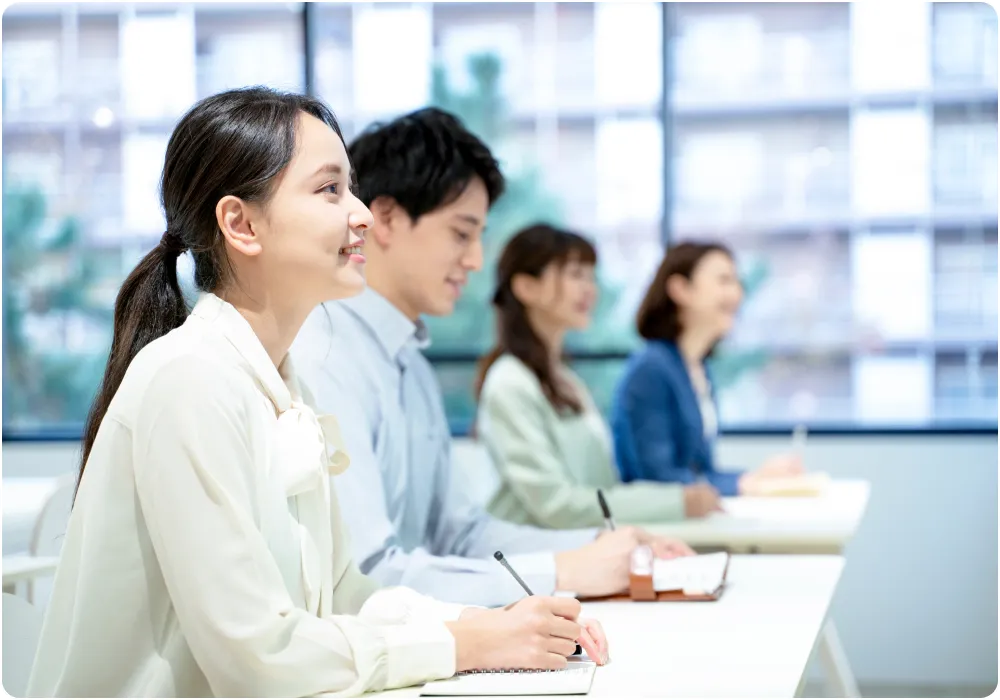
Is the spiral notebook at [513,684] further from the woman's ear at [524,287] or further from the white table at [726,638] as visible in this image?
the woman's ear at [524,287]

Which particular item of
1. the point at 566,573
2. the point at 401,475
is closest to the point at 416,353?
the point at 401,475

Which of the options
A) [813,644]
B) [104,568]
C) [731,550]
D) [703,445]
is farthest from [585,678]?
[703,445]

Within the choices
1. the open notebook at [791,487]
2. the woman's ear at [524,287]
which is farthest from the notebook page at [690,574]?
the woman's ear at [524,287]

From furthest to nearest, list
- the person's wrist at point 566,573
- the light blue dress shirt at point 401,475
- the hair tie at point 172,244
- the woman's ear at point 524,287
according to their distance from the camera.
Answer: the woman's ear at point 524,287, the person's wrist at point 566,573, the light blue dress shirt at point 401,475, the hair tie at point 172,244

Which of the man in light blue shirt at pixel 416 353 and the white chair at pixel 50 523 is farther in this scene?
the white chair at pixel 50 523

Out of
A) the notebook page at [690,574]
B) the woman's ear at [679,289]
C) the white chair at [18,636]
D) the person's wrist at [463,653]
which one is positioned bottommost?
the white chair at [18,636]

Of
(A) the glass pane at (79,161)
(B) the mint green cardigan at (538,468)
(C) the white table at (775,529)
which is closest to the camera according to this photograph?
(C) the white table at (775,529)

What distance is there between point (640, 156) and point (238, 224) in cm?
346

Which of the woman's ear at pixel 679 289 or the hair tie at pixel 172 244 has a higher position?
the hair tie at pixel 172 244

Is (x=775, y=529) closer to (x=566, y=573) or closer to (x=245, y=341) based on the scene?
(x=566, y=573)

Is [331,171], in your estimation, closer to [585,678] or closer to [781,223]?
[585,678]

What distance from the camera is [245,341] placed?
1.34 m

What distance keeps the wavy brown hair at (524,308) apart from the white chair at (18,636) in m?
1.51

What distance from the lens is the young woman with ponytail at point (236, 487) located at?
1.18 m
